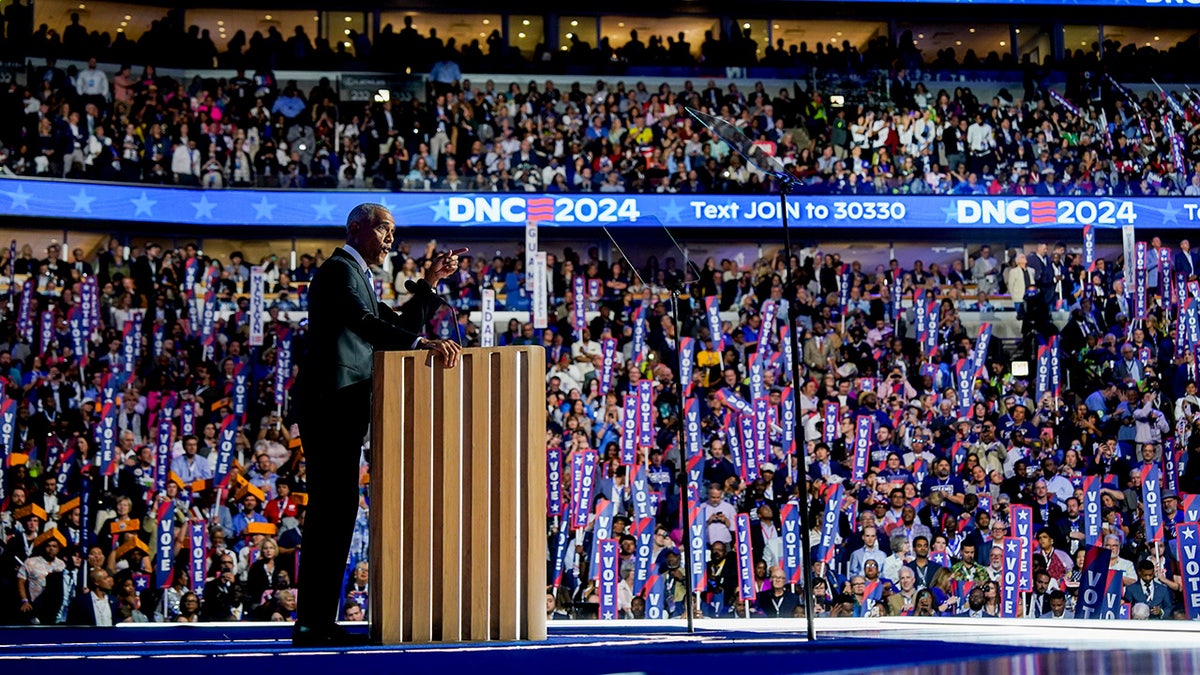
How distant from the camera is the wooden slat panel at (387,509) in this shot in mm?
4020

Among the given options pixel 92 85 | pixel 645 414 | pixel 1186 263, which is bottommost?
pixel 645 414

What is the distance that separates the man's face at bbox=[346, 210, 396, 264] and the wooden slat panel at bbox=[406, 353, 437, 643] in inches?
15.7

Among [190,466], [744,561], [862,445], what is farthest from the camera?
[862,445]

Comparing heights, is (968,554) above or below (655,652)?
below

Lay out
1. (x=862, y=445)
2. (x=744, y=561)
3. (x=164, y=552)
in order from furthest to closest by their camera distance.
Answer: (x=862, y=445) → (x=164, y=552) → (x=744, y=561)

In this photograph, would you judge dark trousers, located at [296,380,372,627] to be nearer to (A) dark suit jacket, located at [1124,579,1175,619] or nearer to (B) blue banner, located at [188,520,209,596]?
(B) blue banner, located at [188,520,209,596]

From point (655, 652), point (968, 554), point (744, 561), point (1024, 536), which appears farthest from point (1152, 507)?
point (655, 652)

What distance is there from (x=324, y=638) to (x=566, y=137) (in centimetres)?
1643

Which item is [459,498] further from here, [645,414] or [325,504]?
[645,414]

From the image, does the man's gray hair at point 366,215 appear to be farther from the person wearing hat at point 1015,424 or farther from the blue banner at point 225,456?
the person wearing hat at point 1015,424

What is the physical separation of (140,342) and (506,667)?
497 inches

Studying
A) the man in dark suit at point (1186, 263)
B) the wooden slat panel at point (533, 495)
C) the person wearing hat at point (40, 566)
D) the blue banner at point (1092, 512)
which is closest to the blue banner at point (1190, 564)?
the blue banner at point (1092, 512)

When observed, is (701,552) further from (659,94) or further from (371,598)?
(659,94)

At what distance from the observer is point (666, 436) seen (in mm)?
13062
